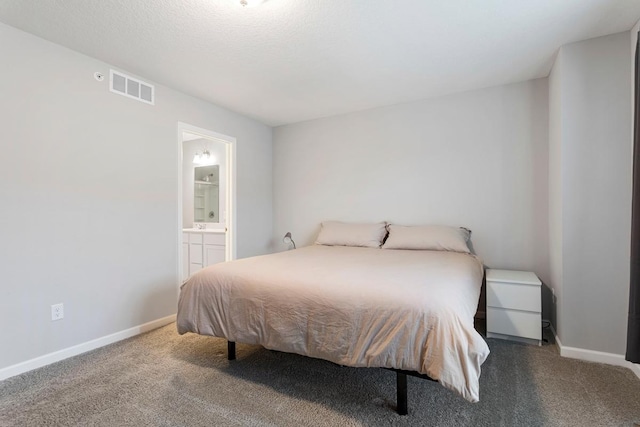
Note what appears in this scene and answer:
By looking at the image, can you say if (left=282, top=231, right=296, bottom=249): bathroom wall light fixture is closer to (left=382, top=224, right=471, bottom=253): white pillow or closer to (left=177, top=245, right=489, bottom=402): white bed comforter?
(left=382, top=224, right=471, bottom=253): white pillow

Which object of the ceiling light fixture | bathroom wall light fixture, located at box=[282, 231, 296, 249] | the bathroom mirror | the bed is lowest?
the bed

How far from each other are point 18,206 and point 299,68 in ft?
7.49

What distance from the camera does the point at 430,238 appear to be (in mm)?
2977

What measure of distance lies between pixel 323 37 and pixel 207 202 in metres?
3.37

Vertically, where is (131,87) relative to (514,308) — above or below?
above

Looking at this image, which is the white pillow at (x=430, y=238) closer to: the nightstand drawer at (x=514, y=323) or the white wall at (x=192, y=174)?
the nightstand drawer at (x=514, y=323)

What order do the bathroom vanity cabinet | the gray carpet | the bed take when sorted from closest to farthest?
1. the bed
2. the gray carpet
3. the bathroom vanity cabinet

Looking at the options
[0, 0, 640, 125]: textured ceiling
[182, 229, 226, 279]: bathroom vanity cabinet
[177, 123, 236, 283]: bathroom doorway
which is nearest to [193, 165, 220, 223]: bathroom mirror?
[177, 123, 236, 283]: bathroom doorway

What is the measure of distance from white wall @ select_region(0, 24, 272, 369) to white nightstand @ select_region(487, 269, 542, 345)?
9.68ft

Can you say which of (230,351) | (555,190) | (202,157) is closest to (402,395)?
(230,351)

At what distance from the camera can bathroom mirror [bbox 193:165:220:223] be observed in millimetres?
4648

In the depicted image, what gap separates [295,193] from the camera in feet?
13.9

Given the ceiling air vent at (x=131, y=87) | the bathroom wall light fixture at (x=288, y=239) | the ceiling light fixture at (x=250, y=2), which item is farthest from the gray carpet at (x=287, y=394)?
the ceiling light fixture at (x=250, y=2)

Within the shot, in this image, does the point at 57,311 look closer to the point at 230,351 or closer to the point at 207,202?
the point at 230,351
